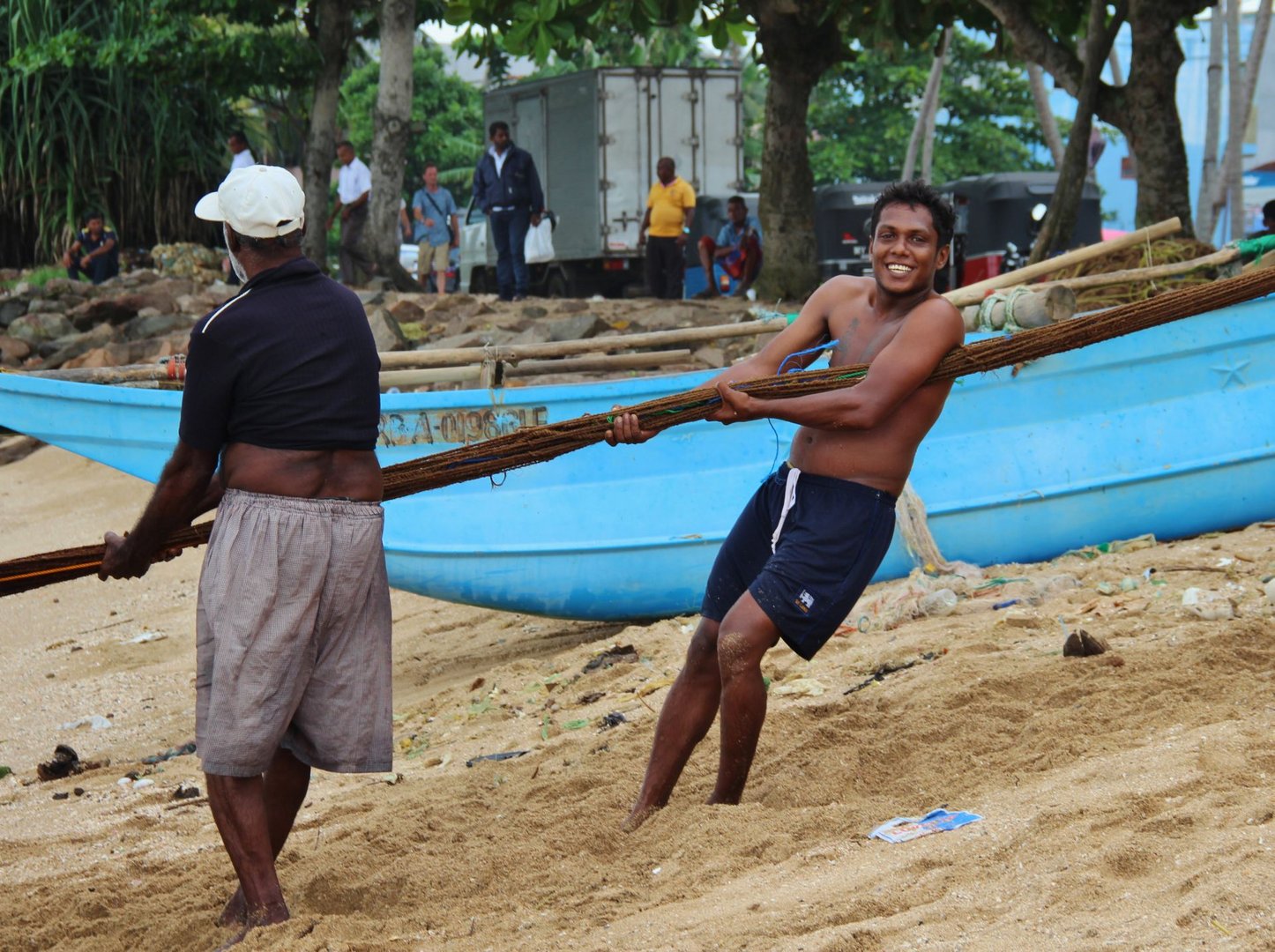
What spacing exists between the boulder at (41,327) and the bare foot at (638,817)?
11287 mm

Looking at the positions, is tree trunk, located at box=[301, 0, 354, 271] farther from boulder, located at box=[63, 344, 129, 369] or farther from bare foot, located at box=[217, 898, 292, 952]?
bare foot, located at box=[217, 898, 292, 952]

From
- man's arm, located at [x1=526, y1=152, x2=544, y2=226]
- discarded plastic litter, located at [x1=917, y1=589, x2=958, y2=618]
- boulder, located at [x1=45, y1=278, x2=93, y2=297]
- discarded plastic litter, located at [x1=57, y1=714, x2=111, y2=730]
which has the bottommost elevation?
discarded plastic litter, located at [x1=57, y1=714, x2=111, y2=730]

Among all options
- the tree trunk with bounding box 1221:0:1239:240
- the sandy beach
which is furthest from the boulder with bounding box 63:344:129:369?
the tree trunk with bounding box 1221:0:1239:240

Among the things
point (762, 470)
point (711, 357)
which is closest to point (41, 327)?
point (711, 357)

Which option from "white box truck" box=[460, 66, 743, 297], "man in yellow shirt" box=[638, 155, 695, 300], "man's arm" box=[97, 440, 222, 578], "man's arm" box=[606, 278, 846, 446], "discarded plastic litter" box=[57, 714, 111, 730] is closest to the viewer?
"man's arm" box=[97, 440, 222, 578]

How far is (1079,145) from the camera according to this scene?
10.7 metres

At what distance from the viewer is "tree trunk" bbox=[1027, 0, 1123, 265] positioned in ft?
33.6

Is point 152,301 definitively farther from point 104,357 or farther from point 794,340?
point 794,340

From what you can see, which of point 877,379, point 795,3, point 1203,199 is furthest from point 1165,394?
point 1203,199

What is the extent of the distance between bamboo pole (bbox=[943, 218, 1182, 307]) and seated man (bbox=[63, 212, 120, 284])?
1235cm

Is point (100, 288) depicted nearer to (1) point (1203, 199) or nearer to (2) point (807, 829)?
(1) point (1203, 199)

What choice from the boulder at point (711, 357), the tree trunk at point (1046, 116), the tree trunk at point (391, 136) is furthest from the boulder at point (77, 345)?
the tree trunk at point (1046, 116)

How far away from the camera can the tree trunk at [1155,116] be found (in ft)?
32.1

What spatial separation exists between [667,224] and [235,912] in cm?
1194
